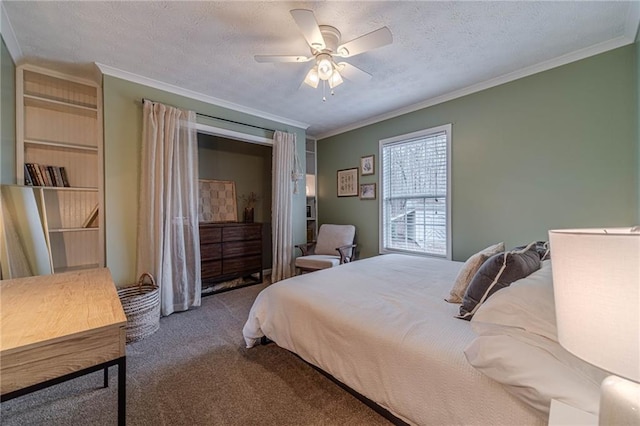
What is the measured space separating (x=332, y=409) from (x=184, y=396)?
937 millimetres

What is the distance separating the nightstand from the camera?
2.34 ft

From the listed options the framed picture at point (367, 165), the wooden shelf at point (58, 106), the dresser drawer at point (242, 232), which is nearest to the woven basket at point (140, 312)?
the dresser drawer at point (242, 232)

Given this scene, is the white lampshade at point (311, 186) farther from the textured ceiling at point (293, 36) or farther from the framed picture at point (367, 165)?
the textured ceiling at point (293, 36)

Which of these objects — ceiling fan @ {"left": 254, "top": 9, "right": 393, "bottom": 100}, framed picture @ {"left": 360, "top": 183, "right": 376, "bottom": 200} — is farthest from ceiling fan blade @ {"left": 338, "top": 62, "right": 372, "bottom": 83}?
framed picture @ {"left": 360, "top": 183, "right": 376, "bottom": 200}

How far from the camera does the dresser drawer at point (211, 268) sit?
3534 millimetres

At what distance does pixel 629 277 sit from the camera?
0.50 metres

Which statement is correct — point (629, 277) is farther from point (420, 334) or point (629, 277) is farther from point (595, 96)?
point (595, 96)

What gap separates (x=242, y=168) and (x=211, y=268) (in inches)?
76.1

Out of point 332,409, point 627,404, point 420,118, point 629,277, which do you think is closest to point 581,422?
point 627,404

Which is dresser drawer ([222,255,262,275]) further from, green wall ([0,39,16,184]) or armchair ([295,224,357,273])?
green wall ([0,39,16,184])

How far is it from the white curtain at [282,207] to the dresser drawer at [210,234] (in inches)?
30.9

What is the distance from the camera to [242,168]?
15.5ft

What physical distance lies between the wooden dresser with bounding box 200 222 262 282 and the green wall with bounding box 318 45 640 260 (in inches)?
112

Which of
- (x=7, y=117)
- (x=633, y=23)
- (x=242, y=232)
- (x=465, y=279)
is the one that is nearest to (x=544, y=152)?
(x=633, y=23)
